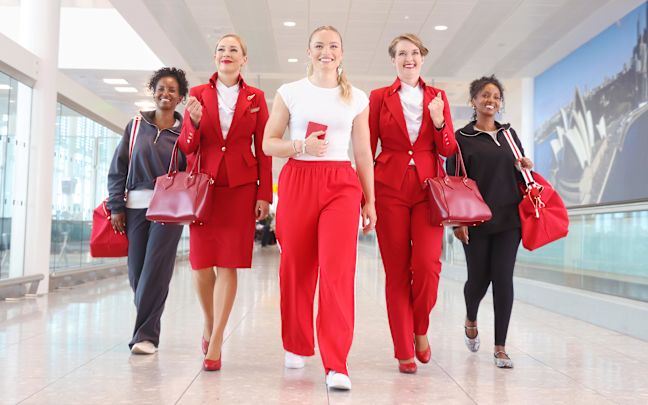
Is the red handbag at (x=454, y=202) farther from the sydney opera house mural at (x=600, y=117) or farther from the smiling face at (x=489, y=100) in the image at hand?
the sydney opera house mural at (x=600, y=117)

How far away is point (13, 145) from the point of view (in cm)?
792

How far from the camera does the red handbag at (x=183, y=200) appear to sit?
12.3 ft

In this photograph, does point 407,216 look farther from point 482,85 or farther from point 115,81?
point 115,81

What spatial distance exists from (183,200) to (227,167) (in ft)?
1.09

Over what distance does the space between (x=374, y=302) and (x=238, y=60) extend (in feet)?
15.1

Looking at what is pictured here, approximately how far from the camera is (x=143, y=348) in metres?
4.31

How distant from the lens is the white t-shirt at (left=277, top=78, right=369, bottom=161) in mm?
3646

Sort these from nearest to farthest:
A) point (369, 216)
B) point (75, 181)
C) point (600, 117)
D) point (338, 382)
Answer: point (338, 382) → point (369, 216) → point (75, 181) → point (600, 117)

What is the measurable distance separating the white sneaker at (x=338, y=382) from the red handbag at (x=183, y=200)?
110 cm

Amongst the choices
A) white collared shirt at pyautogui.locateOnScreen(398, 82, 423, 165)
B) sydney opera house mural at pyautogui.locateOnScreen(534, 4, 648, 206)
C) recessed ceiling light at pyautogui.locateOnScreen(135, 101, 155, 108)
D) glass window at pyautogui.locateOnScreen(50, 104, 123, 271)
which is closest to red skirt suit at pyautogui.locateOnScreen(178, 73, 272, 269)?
white collared shirt at pyautogui.locateOnScreen(398, 82, 423, 165)

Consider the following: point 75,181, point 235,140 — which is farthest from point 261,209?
point 75,181

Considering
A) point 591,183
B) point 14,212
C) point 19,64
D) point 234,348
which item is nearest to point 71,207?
point 14,212

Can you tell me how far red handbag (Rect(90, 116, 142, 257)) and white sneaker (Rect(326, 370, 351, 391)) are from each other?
5.84 feet

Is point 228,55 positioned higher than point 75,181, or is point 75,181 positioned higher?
point 228,55
